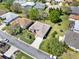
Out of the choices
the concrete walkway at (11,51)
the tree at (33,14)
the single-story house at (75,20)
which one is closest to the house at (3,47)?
the concrete walkway at (11,51)

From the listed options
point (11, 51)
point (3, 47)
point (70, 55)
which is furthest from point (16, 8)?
point (70, 55)

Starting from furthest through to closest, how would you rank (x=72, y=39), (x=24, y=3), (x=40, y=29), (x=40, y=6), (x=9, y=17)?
Result: (x=24, y=3), (x=40, y=6), (x=9, y=17), (x=40, y=29), (x=72, y=39)

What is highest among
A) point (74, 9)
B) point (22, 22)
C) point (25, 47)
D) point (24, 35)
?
point (74, 9)

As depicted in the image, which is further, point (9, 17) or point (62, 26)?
point (9, 17)

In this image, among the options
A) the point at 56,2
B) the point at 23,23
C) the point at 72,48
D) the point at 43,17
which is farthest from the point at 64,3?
the point at 72,48

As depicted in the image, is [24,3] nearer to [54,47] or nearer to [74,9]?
[74,9]

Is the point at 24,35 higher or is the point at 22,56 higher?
the point at 24,35

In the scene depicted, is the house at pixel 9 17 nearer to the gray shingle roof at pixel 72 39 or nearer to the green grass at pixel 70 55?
the gray shingle roof at pixel 72 39
